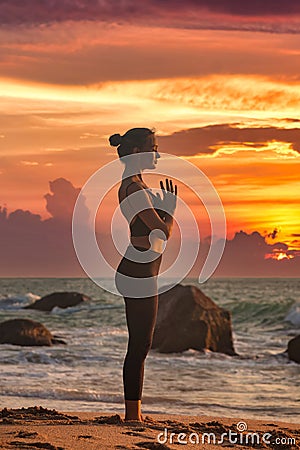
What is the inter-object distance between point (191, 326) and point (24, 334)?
386 cm

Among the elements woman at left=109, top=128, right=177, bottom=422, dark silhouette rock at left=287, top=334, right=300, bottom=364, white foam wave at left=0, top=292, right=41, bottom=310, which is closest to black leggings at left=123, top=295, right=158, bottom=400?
woman at left=109, top=128, right=177, bottom=422

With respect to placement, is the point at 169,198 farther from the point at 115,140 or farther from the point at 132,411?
the point at 132,411

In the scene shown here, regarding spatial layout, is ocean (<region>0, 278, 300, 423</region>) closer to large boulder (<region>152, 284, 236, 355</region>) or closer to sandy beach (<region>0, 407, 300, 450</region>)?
large boulder (<region>152, 284, 236, 355</region>)

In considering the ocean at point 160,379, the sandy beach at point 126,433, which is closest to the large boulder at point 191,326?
the ocean at point 160,379

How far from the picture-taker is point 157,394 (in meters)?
14.2

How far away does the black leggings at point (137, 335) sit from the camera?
7523 millimetres

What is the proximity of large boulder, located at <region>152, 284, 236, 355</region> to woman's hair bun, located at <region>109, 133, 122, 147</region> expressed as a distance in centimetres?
1285

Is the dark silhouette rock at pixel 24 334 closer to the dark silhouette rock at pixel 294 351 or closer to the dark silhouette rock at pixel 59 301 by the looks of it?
the dark silhouette rock at pixel 294 351

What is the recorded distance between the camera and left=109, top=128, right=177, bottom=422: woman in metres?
7.45

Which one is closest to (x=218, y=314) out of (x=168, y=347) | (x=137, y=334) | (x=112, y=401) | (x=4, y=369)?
(x=168, y=347)

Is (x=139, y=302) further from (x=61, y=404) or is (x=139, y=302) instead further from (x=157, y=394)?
(x=157, y=394)

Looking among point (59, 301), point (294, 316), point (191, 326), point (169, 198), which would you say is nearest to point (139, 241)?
point (169, 198)

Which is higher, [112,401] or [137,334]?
[137,334]

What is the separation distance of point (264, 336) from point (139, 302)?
22160 mm
